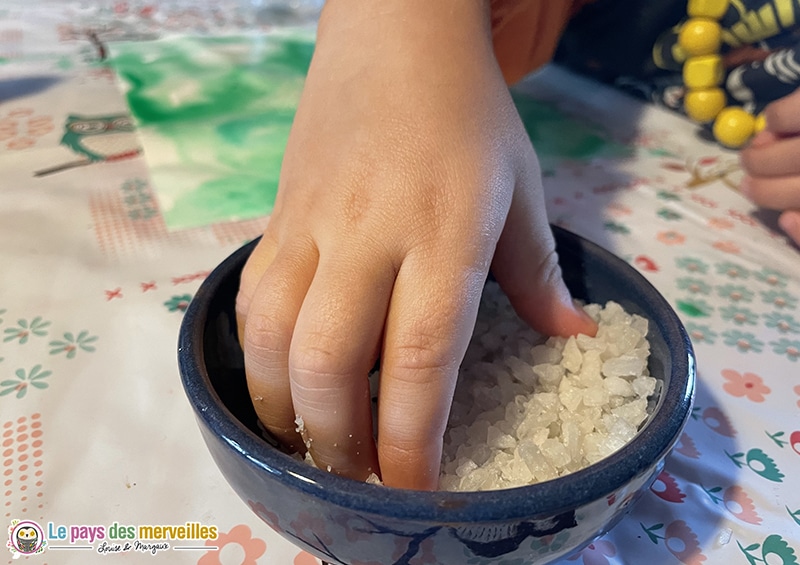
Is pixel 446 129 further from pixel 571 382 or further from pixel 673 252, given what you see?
pixel 673 252

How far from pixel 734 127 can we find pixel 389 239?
73 cm

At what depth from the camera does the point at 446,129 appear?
1.31ft

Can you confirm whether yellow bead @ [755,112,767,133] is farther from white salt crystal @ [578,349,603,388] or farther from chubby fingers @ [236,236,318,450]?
chubby fingers @ [236,236,318,450]

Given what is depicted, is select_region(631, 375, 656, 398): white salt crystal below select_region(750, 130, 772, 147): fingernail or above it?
below

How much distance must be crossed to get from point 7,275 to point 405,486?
0.48m

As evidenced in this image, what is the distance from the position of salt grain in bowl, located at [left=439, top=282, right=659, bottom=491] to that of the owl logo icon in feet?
0.83

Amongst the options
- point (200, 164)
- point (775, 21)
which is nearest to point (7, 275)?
point (200, 164)

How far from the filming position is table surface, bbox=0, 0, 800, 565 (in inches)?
17.3

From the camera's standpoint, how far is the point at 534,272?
0.47m

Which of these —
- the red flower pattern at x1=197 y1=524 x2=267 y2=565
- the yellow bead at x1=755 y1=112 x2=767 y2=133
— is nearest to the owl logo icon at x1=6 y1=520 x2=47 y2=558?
the red flower pattern at x1=197 y1=524 x2=267 y2=565

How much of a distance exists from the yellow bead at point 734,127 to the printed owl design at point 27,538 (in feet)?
3.01

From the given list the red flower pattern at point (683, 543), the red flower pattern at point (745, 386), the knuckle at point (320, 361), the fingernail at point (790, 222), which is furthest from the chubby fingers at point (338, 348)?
the fingernail at point (790, 222)

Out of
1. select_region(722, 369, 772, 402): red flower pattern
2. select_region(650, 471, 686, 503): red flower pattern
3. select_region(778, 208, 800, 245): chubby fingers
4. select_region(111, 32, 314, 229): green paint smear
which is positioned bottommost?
select_region(111, 32, 314, 229): green paint smear

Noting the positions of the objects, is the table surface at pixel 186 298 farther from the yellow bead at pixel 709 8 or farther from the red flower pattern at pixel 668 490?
the yellow bead at pixel 709 8
